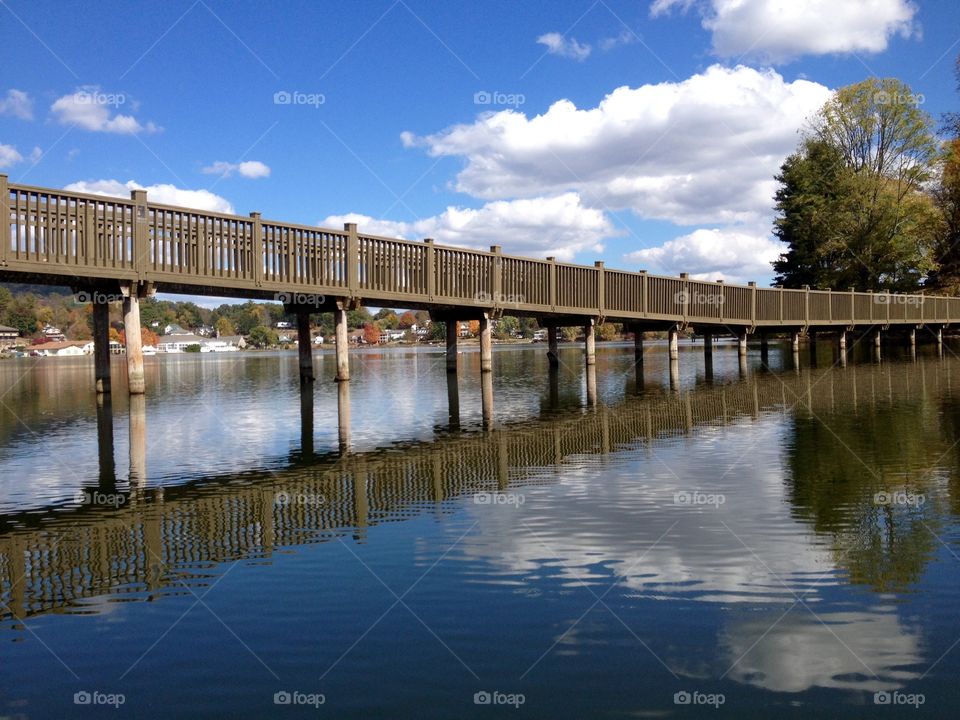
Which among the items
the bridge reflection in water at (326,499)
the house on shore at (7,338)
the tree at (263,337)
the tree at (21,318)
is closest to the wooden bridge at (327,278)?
the bridge reflection in water at (326,499)

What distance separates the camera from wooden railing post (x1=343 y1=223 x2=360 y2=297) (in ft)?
104

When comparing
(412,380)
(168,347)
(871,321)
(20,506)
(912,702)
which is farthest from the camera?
(168,347)

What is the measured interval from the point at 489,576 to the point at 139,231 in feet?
73.9

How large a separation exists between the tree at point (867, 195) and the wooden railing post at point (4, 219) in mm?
58689

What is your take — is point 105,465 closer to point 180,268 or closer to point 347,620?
point 347,620

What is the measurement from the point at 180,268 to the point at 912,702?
26259 millimetres

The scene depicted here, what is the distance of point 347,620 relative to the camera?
6.31 metres

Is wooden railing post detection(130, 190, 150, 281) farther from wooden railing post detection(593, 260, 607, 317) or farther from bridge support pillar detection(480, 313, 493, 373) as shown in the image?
wooden railing post detection(593, 260, 607, 317)

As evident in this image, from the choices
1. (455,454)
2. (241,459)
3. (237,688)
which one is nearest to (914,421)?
(455,454)

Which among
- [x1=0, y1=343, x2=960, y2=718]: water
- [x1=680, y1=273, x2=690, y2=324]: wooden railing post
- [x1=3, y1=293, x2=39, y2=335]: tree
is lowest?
[x1=0, y1=343, x2=960, y2=718]: water

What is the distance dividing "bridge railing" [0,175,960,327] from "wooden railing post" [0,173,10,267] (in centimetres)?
3

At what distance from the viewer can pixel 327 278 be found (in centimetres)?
3142

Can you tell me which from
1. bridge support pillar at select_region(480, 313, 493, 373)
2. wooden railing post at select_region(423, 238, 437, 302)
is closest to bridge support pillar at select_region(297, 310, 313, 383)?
wooden railing post at select_region(423, 238, 437, 302)

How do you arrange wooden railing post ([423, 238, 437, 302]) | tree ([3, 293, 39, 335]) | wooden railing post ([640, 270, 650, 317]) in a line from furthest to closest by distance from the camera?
tree ([3, 293, 39, 335]) → wooden railing post ([640, 270, 650, 317]) → wooden railing post ([423, 238, 437, 302])
